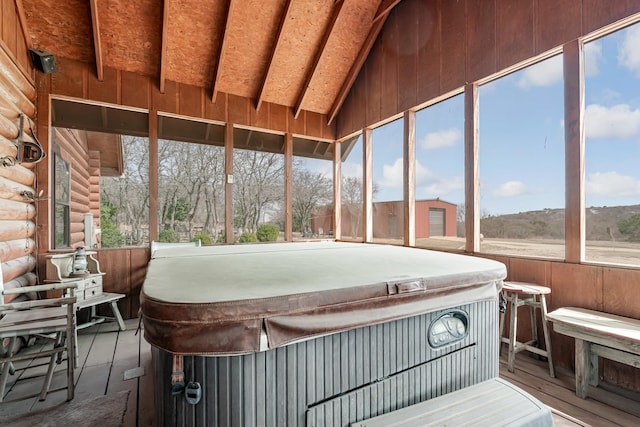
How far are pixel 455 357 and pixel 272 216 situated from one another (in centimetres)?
399

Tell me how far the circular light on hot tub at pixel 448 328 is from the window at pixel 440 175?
7.19 ft

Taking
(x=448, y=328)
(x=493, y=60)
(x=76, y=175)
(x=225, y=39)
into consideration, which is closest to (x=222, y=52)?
(x=225, y=39)

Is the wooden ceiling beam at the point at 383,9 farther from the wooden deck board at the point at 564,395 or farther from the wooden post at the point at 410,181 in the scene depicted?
the wooden deck board at the point at 564,395

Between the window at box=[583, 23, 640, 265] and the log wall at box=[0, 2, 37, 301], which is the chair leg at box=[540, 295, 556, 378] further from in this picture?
the log wall at box=[0, 2, 37, 301]

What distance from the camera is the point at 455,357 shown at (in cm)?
142

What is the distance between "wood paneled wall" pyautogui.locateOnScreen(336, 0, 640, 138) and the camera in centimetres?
251

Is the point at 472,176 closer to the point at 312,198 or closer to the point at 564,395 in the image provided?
the point at 564,395

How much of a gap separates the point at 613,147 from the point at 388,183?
265cm

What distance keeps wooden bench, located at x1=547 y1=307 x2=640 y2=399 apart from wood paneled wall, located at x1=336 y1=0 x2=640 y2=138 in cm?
224

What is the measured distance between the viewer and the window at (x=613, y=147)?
230 cm

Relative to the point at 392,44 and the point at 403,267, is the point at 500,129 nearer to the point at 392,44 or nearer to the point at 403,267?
the point at 392,44

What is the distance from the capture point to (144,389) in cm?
215

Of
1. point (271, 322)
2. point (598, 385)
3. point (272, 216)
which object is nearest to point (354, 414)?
point (271, 322)

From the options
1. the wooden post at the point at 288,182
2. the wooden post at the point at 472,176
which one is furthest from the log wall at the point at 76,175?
the wooden post at the point at 472,176
